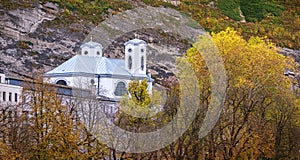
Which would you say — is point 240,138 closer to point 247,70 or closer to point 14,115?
point 247,70

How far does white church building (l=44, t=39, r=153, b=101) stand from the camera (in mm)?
71750

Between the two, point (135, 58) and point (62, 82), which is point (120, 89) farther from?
point (62, 82)

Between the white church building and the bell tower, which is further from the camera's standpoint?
the bell tower

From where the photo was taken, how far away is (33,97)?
48.5 meters

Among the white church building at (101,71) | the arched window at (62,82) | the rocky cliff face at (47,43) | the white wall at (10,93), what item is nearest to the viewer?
the white wall at (10,93)

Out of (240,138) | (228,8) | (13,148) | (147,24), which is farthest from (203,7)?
(13,148)

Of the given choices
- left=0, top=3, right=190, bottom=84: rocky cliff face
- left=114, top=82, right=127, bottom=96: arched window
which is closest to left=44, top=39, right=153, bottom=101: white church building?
left=114, top=82, right=127, bottom=96: arched window

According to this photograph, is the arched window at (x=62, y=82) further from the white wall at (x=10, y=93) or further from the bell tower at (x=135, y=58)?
the white wall at (x=10, y=93)

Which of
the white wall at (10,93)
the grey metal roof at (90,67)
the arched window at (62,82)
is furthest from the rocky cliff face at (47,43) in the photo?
the white wall at (10,93)

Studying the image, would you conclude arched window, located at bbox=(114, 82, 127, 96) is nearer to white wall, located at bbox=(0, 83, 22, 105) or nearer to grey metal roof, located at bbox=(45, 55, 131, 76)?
grey metal roof, located at bbox=(45, 55, 131, 76)

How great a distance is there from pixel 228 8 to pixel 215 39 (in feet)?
A: 214

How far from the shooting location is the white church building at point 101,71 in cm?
7175

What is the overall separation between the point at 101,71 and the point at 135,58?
13.9ft

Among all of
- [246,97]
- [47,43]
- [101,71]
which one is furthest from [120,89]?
[246,97]
